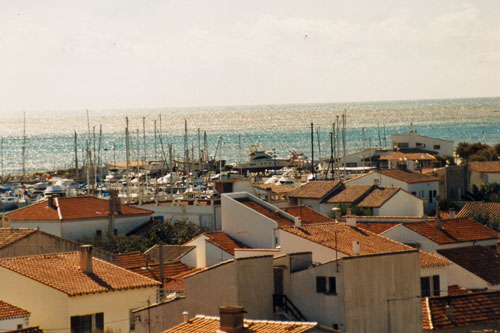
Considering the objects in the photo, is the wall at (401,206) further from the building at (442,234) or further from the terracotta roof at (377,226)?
the building at (442,234)

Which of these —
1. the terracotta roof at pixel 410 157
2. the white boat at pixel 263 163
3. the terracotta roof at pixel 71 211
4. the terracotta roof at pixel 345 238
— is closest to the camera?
the terracotta roof at pixel 345 238

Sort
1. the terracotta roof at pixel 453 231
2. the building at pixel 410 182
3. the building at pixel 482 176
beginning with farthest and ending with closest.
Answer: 1. the building at pixel 482 176
2. the building at pixel 410 182
3. the terracotta roof at pixel 453 231

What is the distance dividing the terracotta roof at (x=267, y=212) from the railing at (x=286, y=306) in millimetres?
14207

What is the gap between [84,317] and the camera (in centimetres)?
2433

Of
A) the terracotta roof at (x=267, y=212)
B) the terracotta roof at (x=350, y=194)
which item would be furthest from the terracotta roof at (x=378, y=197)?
the terracotta roof at (x=267, y=212)

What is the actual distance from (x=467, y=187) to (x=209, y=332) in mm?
43396

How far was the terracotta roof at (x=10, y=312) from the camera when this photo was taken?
77.3 ft

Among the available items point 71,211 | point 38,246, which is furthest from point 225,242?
point 71,211

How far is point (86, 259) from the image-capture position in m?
26.5

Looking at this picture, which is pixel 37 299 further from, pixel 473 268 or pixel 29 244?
pixel 473 268

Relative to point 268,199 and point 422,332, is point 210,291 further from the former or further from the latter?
point 268,199

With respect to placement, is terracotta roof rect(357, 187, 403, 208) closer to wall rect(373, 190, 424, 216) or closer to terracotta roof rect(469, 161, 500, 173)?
wall rect(373, 190, 424, 216)

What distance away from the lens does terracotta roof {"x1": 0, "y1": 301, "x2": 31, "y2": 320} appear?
77.3 feet

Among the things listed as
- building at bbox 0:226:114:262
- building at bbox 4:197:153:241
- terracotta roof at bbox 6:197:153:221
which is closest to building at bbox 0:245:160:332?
building at bbox 0:226:114:262
